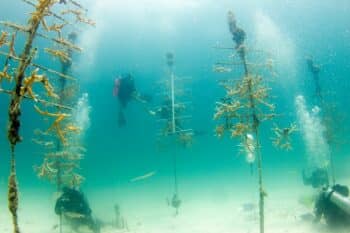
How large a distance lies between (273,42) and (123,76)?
341 feet

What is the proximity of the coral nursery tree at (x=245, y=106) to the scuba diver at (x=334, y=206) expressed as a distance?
3665 millimetres

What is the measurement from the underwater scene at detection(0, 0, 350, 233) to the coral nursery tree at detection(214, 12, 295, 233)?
0.16ft

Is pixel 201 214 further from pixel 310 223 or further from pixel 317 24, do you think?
pixel 317 24

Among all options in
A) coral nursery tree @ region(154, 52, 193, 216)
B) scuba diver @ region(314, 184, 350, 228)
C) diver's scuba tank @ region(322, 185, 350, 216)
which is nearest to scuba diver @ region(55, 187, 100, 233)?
coral nursery tree @ region(154, 52, 193, 216)

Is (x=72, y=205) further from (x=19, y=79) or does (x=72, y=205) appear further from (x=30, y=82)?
(x=30, y=82)

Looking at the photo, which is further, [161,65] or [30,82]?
[161,65]

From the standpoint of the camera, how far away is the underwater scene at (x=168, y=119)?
1094 cm

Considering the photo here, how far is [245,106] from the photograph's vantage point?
38.1 feet

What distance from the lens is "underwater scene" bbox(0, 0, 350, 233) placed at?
10941mm

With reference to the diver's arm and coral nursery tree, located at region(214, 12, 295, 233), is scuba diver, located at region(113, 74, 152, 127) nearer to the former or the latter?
coral nursery tree, located at region(214, 12, 295, 233)

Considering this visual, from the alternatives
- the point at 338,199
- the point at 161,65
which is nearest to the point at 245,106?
the point at 338,199

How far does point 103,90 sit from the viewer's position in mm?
Result: 102938

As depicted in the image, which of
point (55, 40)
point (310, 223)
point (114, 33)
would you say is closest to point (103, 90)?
point (114, 33)

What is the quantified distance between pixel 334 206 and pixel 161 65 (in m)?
92.1
